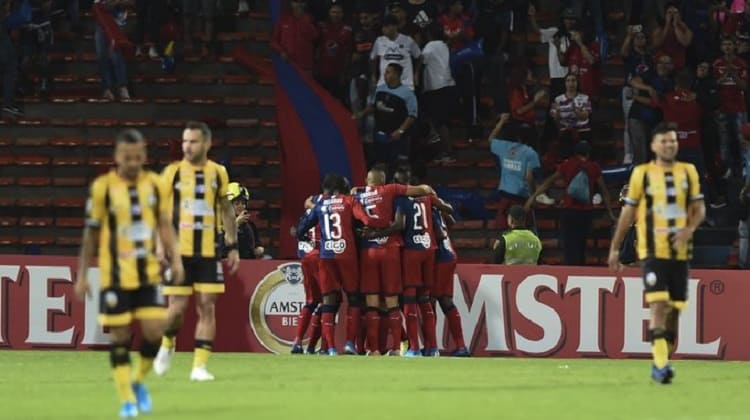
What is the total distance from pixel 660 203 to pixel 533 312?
7.06 m

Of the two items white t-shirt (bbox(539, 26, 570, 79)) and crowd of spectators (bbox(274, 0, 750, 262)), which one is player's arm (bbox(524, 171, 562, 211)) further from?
white t-shirt (bbox(539, 26, 570, 79))

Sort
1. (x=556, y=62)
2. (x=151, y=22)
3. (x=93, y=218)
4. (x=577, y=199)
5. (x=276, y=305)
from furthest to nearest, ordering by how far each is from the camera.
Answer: (x=151, y=22)
(x=556, y=62)
(x=577, y=199)
(x=276, y=305)
(x=93, y=218)

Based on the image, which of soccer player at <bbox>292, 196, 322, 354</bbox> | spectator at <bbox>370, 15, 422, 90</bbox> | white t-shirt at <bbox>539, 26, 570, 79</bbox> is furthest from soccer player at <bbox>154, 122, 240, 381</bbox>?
white t-shirt at <bbox>539, 26, 570, 79</bbox>

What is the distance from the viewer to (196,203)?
53.7 feet

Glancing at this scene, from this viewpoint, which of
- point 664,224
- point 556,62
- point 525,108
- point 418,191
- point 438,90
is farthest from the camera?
point 556,62

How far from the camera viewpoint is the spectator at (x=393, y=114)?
26.8 meters

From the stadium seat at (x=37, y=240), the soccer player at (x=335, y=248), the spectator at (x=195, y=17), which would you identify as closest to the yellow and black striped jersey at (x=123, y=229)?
the soccer player at (x=335, y=248)

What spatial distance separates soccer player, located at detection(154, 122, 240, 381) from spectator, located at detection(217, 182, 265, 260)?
19.6 feet

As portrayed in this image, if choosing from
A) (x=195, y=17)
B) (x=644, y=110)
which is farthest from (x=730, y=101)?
(x=195, y=17)

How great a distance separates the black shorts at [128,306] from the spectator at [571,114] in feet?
48.6

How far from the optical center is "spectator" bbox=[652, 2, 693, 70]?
27922 millimetres

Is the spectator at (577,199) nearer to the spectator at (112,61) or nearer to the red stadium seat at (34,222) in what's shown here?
the spectator at (112,61)

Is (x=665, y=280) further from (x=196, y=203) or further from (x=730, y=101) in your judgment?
(x=730, y=101)

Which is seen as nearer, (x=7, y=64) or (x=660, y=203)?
(x=660, y=203)
